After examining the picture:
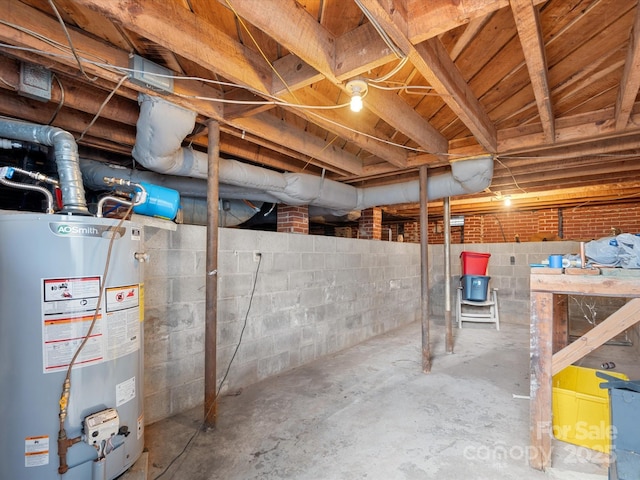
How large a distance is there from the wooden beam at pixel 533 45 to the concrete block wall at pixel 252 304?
2168mm

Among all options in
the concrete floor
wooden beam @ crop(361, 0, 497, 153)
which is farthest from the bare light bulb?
the concrete floor

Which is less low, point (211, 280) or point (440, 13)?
point (440, 13)

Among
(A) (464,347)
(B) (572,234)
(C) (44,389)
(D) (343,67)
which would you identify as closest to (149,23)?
(D) (343,67)

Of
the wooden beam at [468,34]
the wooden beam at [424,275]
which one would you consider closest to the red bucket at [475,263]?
the wooden beam at [424,275]

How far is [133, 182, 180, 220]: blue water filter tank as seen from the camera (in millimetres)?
2006

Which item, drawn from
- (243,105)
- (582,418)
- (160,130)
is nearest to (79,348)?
(160,130)

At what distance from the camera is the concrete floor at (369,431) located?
69.4 inches

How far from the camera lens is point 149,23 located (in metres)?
1.33

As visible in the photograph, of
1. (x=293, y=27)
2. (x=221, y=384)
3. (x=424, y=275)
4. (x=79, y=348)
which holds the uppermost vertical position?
(x=293, y=27)

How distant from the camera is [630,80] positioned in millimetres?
1784

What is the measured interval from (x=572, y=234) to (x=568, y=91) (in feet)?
16.8

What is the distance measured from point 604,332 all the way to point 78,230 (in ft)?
8.26

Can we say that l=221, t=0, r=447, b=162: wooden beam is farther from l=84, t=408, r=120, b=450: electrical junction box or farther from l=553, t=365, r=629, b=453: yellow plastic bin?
l=553, t=365, r=629, b=453: yellow plastic bin

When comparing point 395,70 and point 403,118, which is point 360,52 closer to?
point 395,70
